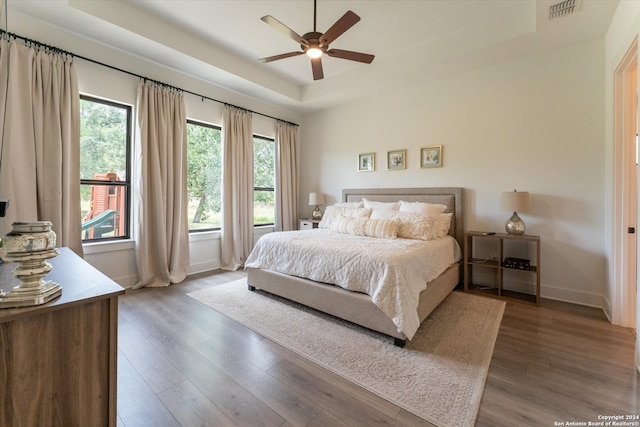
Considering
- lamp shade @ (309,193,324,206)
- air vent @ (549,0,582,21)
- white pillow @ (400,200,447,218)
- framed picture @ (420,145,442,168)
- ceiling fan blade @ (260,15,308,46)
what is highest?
air vent @ (549,0,582,21)

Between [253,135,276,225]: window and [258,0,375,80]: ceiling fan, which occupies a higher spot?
[258,0,375,80]: ceiling fan

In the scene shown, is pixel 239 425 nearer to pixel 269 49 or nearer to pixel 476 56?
pixel 269 49

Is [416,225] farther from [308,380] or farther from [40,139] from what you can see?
[40,139]

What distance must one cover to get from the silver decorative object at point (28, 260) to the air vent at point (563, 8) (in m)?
4.02

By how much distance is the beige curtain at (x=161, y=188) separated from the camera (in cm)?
348

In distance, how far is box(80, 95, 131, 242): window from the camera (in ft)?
10.5

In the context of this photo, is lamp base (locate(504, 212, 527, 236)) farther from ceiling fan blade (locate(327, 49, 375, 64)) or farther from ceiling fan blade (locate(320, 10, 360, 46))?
ceiling fan blade (locate(320, 10, 360, 46))

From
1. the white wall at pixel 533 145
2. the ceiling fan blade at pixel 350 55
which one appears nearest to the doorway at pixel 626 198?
the white wall at pixel 533 145

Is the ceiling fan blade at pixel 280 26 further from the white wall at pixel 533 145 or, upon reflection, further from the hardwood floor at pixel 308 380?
the hardwood floor at pixel 308 380

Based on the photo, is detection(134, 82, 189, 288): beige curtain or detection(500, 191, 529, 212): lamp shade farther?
detection(134, 82, 189, 288): beige curtain

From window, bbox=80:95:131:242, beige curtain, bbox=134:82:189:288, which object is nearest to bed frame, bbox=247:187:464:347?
beige curtain, bbox=134:82:189:288

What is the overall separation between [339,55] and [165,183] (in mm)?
2765

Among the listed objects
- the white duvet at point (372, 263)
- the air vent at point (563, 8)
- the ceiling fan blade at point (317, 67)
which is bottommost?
the white duvet at point (372, 263)

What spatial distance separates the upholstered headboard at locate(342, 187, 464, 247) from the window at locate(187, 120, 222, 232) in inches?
98.2
